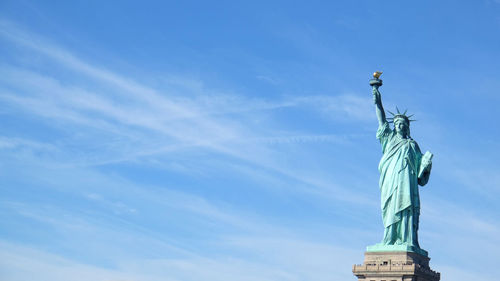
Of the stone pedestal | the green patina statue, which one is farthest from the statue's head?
the stone pedestal

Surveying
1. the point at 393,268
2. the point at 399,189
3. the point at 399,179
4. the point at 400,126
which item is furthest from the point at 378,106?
the point at 393,268

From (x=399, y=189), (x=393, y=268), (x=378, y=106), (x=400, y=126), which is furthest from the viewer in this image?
(x=378, y=106)

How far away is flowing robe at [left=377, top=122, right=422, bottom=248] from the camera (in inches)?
1975

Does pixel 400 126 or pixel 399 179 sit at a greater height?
pixel 400 126

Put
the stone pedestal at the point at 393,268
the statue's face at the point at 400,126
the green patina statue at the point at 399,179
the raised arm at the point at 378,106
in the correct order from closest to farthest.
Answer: the stone pedestal at the point at 393,268 → the green patina statue at the point at 399,179 → the statue's face at the point at 400,126 → the raised arm at the point at 378,106

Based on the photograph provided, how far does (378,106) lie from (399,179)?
18.7 ft

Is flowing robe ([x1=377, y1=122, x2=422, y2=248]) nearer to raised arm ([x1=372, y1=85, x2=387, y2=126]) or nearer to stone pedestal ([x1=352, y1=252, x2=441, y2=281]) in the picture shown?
raised arm ([x1=372, y1=85, x2=387, y2=126])

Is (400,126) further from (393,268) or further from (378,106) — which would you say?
(393,268)

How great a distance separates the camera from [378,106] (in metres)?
53.4

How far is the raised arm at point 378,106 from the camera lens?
53219 millimetres

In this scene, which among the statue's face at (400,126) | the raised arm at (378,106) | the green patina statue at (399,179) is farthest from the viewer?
the raised arm at (378,106)

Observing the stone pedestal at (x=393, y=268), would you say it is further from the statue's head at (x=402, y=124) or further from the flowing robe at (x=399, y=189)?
the statue's head at (x=402, y=124)

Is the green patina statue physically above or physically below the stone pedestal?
above

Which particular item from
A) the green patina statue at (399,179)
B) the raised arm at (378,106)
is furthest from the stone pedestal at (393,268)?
the raised arm at (378,106)
